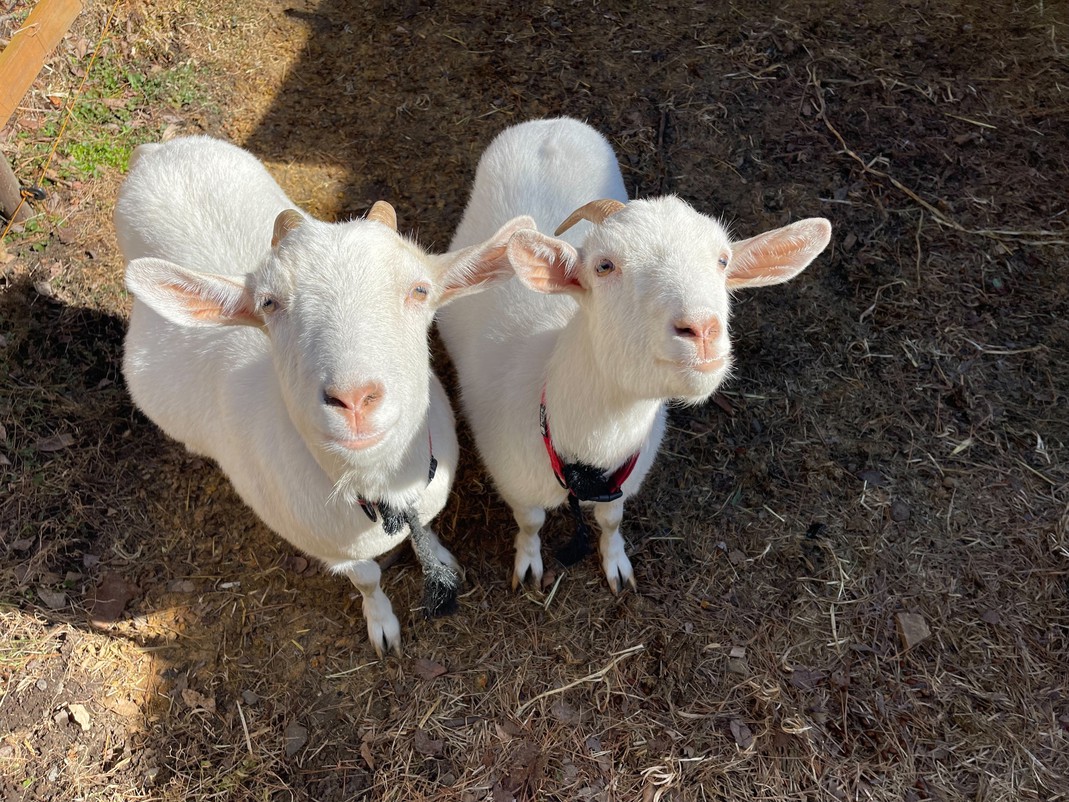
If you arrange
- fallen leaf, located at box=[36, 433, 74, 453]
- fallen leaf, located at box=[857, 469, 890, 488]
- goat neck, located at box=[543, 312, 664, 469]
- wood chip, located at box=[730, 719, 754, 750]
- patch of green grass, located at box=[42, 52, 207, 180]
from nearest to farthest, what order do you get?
goat neck, located at box=[543, 312, 664, 469], wood chip, located at box=[730, 719, 754, 750], fallen leaf, located at box=[857, 469, 890, 488], fallen leaf, located at box=[36, 433, 74, 453], patch of green grass, located at box=[42, 52, 207, 180]

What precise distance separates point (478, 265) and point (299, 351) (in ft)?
2.35

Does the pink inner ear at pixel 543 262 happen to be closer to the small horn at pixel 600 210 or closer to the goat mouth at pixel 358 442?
the small horn at pixel 600 210

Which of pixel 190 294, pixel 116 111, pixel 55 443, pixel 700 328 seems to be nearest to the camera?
pixel 700 328

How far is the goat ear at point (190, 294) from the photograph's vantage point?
7.38 feet

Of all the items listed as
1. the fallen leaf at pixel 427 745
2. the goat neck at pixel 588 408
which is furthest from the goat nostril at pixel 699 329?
the fallen leaf at pixel 427 745

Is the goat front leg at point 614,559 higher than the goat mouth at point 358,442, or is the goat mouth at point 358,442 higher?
the goat mouth at point 358,442

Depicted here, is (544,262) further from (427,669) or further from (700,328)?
(427,669)

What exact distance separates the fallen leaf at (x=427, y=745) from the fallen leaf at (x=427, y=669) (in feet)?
0.88

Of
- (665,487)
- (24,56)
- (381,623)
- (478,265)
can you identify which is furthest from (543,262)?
(24,56)

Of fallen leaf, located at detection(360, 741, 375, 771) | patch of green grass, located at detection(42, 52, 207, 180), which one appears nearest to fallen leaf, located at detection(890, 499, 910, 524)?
fallen leaf, located at detection(360, 741, 375, 771)

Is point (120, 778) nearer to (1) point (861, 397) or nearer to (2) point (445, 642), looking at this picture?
(2) point (445, 642)

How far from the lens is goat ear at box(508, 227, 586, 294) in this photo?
7.89 feet

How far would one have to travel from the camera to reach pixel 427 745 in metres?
3.37

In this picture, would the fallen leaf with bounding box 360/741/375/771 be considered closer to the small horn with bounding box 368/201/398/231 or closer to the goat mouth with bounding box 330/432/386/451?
the goat mouth with bounding box 330/432/386/451
